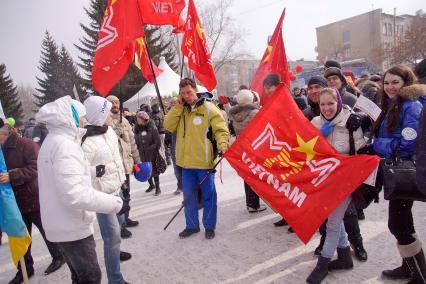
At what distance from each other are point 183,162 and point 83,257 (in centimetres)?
217

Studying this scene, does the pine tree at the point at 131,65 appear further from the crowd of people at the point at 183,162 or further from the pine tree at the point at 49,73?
the crowd of people at the point at 183,162

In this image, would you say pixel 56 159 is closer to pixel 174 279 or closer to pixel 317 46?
pixel 174 279

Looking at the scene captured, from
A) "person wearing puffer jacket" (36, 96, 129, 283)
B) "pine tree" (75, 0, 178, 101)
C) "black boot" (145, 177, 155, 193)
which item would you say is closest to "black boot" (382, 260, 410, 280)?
"person wearing puffer jacket" (36, 96, 129, 283)

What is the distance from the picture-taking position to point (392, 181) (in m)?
2.54

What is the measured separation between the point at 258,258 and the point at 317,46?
240 ft

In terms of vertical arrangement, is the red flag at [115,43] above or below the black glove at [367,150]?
above

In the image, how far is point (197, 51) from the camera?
527 centimetres

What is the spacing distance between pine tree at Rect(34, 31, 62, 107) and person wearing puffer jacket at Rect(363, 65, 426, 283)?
39.6 meters

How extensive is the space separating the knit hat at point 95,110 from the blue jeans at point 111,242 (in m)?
0.85

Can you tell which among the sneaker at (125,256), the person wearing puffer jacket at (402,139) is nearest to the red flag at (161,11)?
the sneaker at (125,256)

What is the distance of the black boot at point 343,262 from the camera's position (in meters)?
3.21

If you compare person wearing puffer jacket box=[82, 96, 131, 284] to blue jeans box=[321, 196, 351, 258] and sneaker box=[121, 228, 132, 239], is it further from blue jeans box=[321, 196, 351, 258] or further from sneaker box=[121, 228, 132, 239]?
blue jeans box=[321, 196, 351, 258]

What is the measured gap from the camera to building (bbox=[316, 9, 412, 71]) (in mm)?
57656

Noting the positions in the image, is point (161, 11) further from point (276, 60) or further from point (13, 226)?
point (13, 226)
